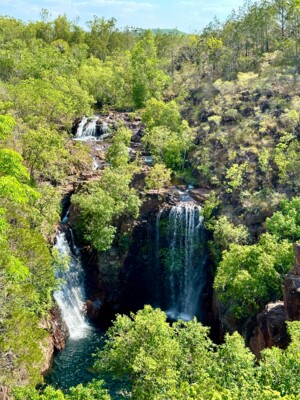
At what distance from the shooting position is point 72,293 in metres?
40.4

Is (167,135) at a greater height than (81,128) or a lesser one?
lesser

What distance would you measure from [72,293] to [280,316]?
20.7 meters

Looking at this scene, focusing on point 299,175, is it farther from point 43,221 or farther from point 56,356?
point 56,356

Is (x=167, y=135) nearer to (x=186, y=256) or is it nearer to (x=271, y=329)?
(x=186, y=256)

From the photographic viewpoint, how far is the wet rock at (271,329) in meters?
26.7

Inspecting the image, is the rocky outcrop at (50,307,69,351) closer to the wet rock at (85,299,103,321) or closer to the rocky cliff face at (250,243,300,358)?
the wet rock at (85,299,103,321)

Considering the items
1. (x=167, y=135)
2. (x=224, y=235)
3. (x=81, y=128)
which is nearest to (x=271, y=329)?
(x=224, y=235)

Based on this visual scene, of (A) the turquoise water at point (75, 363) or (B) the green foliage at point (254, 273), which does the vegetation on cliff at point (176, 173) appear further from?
(A) the turquoise water at point (75, 363)

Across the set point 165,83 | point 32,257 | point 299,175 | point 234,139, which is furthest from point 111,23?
point 32,257

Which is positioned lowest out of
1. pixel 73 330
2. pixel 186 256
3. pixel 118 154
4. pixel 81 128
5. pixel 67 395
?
pixel 73 330

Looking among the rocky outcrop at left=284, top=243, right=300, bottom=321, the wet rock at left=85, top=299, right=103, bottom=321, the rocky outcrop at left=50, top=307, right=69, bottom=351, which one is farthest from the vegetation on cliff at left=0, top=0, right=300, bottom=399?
the wet rock at left=85, top=299, right=103, bottom=321

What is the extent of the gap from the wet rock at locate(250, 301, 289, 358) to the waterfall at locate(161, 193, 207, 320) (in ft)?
45.7

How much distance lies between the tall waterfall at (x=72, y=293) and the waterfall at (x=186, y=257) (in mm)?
9031

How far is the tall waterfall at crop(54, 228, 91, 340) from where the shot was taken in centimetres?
3833
